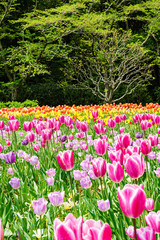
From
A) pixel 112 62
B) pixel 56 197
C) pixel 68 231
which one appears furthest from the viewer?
pixel 112 62

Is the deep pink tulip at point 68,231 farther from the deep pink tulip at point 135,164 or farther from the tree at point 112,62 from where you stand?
the tree at point 112,62

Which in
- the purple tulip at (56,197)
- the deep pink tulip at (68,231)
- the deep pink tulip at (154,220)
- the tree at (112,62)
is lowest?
the purple tulip at (56,197)

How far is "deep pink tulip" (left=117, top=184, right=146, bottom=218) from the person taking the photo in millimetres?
796

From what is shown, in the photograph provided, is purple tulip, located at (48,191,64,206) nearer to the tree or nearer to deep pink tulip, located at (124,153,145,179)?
deep pink tulip, located at (124,153,145,179)

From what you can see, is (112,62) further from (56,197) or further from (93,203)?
(56,197)

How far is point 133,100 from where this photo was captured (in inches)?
650

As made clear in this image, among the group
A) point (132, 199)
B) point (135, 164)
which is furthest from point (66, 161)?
point (132, 199)

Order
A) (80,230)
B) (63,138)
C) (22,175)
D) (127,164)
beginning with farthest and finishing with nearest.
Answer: (63,138)
(22,175)
(127,164)
(80,230)

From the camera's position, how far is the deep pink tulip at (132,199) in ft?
2.61

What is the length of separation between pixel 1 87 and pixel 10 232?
48.9ft

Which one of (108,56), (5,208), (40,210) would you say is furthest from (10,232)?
(108,56)

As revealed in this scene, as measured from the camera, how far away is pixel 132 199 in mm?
799

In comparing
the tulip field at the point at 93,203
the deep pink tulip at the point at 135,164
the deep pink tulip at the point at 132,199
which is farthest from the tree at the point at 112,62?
the deep pink tulip at the point at 132,199

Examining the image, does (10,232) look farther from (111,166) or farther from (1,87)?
(1,87)
